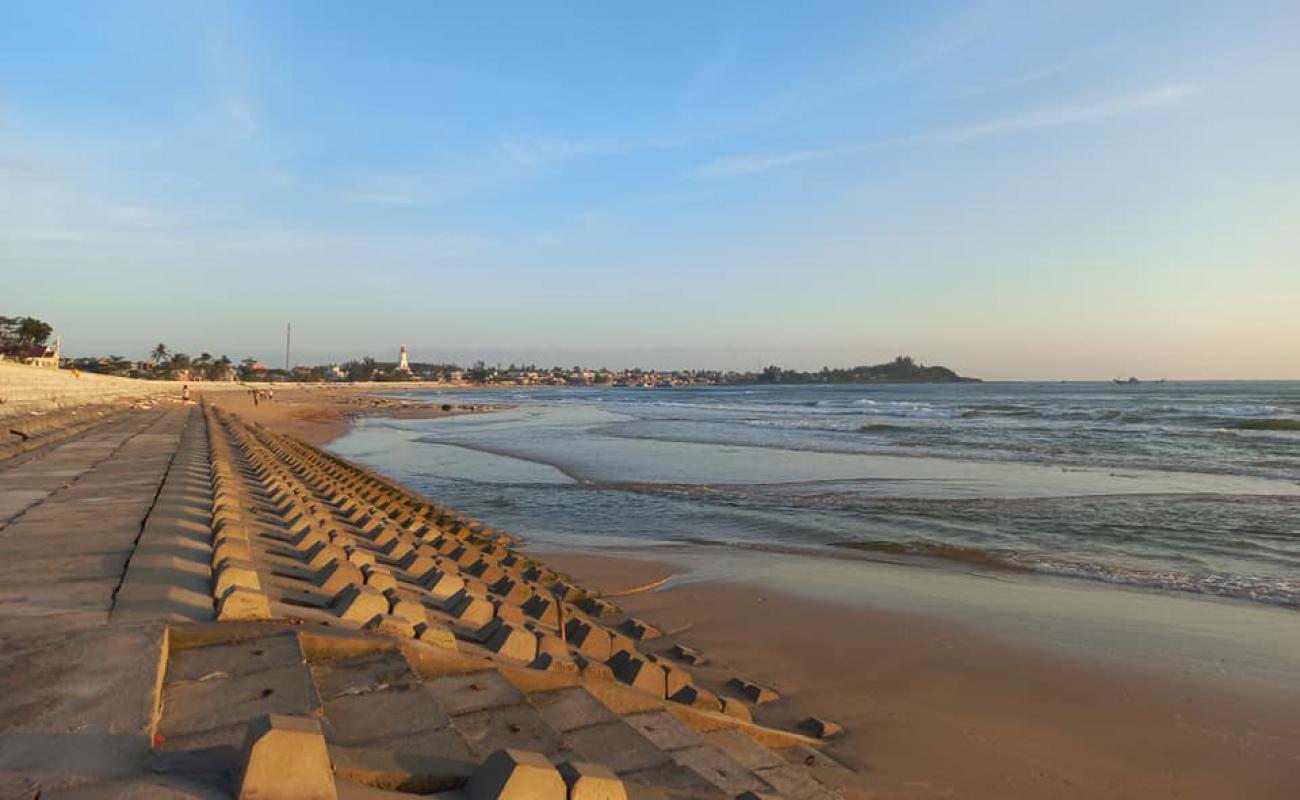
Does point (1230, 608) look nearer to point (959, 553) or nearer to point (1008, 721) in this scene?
point (959, 553)

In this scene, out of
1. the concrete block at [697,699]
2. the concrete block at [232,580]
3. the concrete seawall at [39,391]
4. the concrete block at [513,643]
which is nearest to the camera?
the concrete block at [232,580]

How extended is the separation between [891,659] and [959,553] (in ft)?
14.9

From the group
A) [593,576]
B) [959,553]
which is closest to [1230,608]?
[959,553]

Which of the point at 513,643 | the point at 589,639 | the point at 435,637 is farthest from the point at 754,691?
the point at 435,637

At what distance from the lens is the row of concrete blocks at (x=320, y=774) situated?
1.84 meters

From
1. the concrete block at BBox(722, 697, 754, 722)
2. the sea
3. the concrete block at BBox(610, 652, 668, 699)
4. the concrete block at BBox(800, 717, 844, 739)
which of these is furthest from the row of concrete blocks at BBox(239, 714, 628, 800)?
the sea

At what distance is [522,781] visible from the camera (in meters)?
1.98

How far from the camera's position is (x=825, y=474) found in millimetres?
18562

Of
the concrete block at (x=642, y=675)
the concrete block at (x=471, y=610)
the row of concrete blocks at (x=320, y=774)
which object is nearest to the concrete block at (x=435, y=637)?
the concrete block at (x=471, y=610)

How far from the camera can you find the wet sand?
420 centimetres

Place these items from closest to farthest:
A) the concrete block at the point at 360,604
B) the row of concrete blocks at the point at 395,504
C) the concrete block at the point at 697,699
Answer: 1. the concrete block at the point at 360,604
2. the concrete block at the point at 697,699
3. the row of concrete blocks at the point at 395,504

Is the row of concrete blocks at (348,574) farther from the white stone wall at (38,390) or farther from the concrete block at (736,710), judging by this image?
the white stone wall at (38,390)

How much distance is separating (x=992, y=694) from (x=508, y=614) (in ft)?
11.6

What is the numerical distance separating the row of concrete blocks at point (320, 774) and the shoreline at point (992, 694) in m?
2.43
